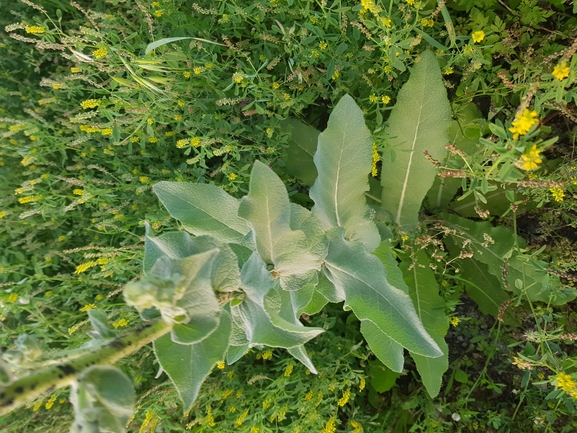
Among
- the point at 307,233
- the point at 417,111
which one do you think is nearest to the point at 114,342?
the point at 307,233

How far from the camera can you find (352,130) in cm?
159

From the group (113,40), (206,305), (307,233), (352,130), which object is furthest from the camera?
(113,40)

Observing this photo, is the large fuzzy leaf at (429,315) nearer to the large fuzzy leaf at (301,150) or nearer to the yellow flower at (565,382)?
the yellow flower at (565,382)

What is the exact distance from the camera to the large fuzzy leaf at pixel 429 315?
196 centimetres

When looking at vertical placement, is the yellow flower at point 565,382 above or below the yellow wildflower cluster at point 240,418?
above

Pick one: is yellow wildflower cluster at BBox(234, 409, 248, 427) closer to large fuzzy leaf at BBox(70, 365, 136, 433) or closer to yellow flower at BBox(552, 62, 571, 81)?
large fuzzy leaf at BBox(70, 365, 136, 433)

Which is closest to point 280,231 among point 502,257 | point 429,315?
point 429,315

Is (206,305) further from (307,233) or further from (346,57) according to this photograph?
(346,57)

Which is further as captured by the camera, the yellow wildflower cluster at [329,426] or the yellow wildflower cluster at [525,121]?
the yellow wildflower cluster at [329,426]

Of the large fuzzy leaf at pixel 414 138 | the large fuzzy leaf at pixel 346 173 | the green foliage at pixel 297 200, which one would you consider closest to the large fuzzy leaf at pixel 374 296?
the green foliage at pixel 297 200

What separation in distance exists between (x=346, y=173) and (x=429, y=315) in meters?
0.82

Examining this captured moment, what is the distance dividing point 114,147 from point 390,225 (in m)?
1.37

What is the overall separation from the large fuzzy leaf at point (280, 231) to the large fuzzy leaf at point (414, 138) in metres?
0.70

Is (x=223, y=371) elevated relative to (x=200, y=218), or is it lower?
lower
